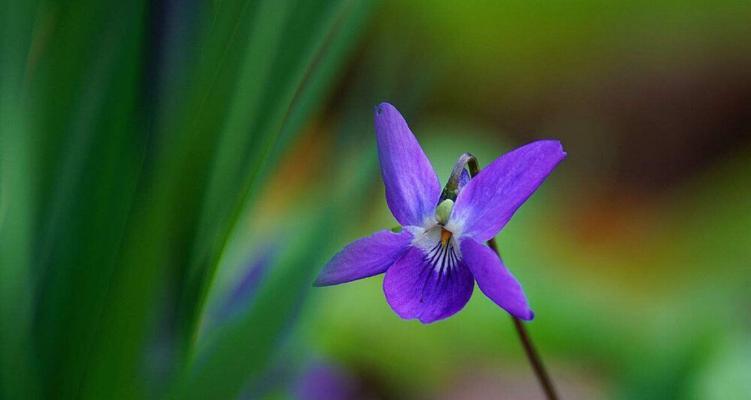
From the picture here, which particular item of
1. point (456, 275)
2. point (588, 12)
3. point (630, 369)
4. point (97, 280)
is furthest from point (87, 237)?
point (588, 12)

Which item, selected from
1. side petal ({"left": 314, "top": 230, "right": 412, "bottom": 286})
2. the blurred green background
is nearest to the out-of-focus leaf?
the blurred green background

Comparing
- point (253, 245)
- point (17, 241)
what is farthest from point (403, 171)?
point (253, 245)

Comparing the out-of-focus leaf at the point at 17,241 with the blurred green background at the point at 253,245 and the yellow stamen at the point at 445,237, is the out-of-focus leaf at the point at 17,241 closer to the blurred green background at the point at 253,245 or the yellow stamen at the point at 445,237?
the blurred green background at the point at 253,245

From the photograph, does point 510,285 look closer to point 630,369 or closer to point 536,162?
point 536,162

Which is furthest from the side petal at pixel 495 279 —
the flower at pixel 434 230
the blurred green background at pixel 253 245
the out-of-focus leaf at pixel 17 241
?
the out-of-focus leaf at pixel 17 241

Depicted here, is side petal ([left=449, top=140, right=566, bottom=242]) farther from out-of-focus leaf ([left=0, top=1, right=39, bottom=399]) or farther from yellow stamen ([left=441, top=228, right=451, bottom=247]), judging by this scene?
out-of-focus leaf ([left=0, top=1, right=39, bottom=399])

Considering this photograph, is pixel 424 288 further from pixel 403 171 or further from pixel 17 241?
pixel 17 241
